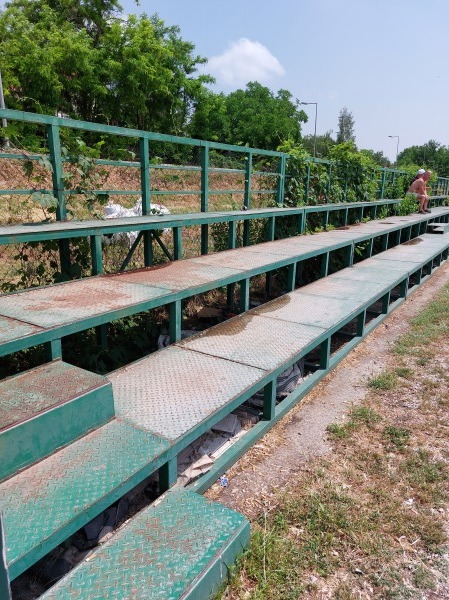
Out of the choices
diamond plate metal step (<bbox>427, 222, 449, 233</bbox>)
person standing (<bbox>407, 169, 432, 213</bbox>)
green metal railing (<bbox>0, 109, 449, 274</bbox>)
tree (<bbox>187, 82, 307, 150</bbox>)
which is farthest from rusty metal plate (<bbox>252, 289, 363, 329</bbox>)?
tree (<bbox>187, 82, 307, 150</bbox>)

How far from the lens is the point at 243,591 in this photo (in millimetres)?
1735

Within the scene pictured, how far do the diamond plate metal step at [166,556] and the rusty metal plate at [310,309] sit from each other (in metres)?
1.97

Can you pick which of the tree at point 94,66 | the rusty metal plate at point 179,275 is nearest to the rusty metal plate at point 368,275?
the rusty metal plate at point 179,275

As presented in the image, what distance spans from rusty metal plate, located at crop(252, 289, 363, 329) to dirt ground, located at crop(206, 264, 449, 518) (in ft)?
1.82

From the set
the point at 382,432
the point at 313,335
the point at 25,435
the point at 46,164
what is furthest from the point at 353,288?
the point at 25,435

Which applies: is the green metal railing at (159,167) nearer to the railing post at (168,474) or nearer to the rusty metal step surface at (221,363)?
the rusty metal step surface at (221,363)

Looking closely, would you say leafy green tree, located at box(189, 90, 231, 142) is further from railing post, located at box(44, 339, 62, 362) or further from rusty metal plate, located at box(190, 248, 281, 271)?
railing post, located at box(44, 339, 62, 362)

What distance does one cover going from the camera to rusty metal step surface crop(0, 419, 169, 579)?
139cm

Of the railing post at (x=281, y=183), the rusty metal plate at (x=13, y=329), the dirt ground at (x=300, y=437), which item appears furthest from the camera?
the railing post at (x=281, y=183)

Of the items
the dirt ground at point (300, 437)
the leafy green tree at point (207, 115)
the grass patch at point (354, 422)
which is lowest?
the dirt ground at point (300, 437)

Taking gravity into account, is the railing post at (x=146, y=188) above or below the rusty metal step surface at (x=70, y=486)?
above

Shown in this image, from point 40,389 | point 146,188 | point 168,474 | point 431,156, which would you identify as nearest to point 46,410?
point 40,389

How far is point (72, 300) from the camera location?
287 cm

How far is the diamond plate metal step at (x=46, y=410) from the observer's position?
1626 mm
